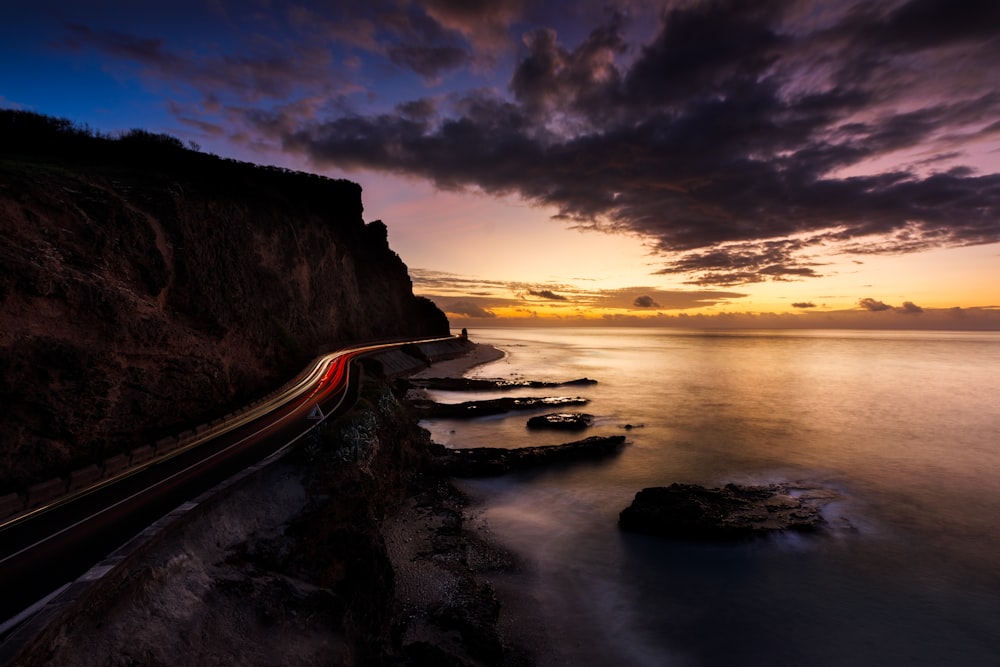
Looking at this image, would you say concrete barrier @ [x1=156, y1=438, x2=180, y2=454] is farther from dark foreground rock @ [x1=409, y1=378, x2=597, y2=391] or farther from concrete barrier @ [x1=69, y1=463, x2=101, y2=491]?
dark foreground rock @ [x1=409, y1=378, x2=597, y2=391]

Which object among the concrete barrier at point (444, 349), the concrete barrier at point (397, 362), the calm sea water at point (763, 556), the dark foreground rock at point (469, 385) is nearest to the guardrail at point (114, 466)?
the calm sea water at point (763, 556)

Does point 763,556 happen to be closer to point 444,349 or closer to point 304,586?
point 304,586

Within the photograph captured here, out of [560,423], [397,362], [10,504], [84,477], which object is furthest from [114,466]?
[397,362]

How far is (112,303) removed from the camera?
18031 millimetres

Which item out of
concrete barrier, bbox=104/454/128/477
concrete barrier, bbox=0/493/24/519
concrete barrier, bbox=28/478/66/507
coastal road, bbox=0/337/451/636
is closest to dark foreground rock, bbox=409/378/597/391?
coastal road, bbox=0/337/451/636

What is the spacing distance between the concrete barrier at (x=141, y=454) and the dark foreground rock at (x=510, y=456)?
15260 mm

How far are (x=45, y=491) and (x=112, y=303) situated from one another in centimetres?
794

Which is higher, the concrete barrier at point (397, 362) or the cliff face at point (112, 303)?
the cliff face at point (112, 303)

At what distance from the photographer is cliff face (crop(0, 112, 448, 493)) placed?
1492 centimetres

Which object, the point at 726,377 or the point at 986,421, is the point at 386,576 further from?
the point at 726,377

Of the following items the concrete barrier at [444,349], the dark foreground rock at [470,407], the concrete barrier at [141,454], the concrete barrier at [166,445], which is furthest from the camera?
the concrete barrier at [444,349]

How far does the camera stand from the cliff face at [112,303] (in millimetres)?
14922

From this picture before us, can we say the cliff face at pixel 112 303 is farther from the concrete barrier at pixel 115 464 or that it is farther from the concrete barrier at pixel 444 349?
the concrete barrier at pixel 444 349

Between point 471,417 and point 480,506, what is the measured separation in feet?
68.5
